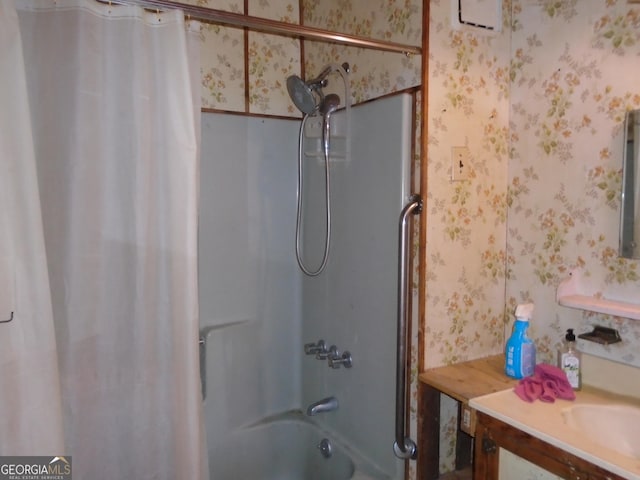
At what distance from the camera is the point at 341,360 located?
1.96 meters

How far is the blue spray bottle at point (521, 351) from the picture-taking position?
4.88 feet

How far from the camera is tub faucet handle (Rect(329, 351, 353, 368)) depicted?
6.35ft

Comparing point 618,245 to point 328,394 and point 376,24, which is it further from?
point 328,394

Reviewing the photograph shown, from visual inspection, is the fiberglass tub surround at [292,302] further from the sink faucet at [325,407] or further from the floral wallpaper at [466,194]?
the floral wallpaper at [466,194]

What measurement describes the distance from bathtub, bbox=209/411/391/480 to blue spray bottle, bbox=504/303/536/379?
91 centimetres

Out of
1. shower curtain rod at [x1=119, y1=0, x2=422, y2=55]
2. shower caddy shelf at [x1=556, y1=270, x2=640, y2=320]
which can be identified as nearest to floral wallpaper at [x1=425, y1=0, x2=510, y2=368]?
shower curtain rod at [x1=119, y1=0, x2=422, y2=55]

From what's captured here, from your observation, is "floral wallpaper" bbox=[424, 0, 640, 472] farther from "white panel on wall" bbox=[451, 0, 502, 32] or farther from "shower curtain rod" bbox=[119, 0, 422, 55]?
"shower curtain rod" bbox=[119, 0, 422, 55]

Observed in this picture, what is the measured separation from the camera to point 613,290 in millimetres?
1385

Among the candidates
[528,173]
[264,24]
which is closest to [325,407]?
[528,173]

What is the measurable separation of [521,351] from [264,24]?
1.31m

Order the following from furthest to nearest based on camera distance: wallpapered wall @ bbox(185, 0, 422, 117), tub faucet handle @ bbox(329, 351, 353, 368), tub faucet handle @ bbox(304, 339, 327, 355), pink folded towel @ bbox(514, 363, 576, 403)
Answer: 1. tub faucet handle @ bbox(304, 339, 327, 355)
2. tub faucet handle @ bbox(329, 351, 353, 368)
3. wallpapered wall @ bbox(185, 0, 422, 117)
4. pink folded towel @ bbox(514, 363, 576, 403)

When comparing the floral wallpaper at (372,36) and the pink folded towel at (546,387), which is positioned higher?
the floral wallpaper at (372,36)

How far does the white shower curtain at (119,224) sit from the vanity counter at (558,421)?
908 mm

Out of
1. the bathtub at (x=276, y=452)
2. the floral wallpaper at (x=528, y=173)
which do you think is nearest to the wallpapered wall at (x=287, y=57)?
the floral wallpaper at (x=528, y=173)
